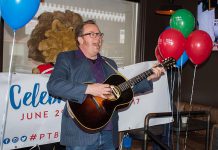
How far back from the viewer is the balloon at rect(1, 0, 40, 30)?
2067 millimetres

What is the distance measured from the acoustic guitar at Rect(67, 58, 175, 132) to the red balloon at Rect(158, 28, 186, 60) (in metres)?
0.19

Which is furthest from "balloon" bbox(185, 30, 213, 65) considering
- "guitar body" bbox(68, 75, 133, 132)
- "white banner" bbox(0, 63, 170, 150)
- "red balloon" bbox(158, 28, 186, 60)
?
"white banner" bbox(0, 63, 170, 150)

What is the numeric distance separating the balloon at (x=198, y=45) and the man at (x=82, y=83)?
855 millimetres

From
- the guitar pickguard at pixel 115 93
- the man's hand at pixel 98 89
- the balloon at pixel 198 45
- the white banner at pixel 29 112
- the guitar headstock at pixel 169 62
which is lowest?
the white banner at pixel 29 112

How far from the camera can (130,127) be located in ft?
11.6

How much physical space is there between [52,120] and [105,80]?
0.90 metres

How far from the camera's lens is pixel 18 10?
2.09 metres

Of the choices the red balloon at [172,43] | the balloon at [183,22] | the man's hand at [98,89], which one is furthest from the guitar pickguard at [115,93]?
the balloon at [183,22]

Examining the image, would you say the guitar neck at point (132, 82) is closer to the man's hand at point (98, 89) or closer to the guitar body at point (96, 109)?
the guitar body at point (96, 109)

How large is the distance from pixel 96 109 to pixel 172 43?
913mm

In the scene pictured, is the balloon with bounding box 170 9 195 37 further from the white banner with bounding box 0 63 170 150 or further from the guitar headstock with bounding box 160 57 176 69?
the white banner with bounding box 0 63 170 150

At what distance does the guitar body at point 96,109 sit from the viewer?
7.50ft

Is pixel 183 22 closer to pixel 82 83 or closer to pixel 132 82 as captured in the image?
pixel 132 82

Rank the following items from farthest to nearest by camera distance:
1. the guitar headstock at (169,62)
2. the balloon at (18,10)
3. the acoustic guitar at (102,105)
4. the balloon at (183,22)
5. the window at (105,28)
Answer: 1. the window at (105,28)
2. the balloon at (183,22)
3. the guitar headstock at (169,62)
4. the acoustic guitar at (102,105)
5. the balloon at (18,10)
